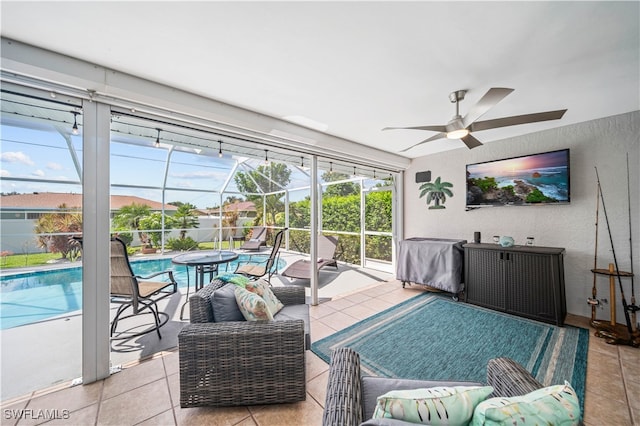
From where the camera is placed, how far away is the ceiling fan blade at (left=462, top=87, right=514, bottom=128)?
1613 mm

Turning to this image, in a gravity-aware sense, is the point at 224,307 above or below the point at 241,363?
above

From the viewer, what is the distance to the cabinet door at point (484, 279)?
3.25 meters

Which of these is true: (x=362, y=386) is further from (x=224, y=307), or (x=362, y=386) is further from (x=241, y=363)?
(x=224, y=307)

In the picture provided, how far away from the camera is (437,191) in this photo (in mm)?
4418

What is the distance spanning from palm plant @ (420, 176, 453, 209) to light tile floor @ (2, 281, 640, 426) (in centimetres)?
265

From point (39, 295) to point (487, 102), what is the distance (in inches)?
264

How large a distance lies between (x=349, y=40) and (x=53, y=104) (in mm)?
2456

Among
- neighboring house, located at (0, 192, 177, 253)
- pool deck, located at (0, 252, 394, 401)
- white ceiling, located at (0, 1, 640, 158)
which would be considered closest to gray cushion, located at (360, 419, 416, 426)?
white ceiling, located at (0, 1, 640, 158)

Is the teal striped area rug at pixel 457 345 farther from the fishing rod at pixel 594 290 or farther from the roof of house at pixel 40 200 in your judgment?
the roof of house at pixel 40 200

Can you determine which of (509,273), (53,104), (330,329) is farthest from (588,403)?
(53,104)

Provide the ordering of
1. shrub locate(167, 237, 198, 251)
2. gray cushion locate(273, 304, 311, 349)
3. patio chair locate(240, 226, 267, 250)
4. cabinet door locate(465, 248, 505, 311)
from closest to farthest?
gray cushion locate(273, 304, 311, 349)
cabinet door locate(465, 248, 505, 311)
patio chair locate(240, 226, 267, 250)
shrub locate(167, 237, 198, 251)

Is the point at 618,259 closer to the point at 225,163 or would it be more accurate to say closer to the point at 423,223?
the point at 423,223

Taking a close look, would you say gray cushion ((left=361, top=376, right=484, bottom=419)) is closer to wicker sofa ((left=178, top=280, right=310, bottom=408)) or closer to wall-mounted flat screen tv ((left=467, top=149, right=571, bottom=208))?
wicker sofa ((left=178, top=280, right=310, bottom=408))

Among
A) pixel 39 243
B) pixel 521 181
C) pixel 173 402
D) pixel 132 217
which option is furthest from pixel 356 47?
pixel 132 217
